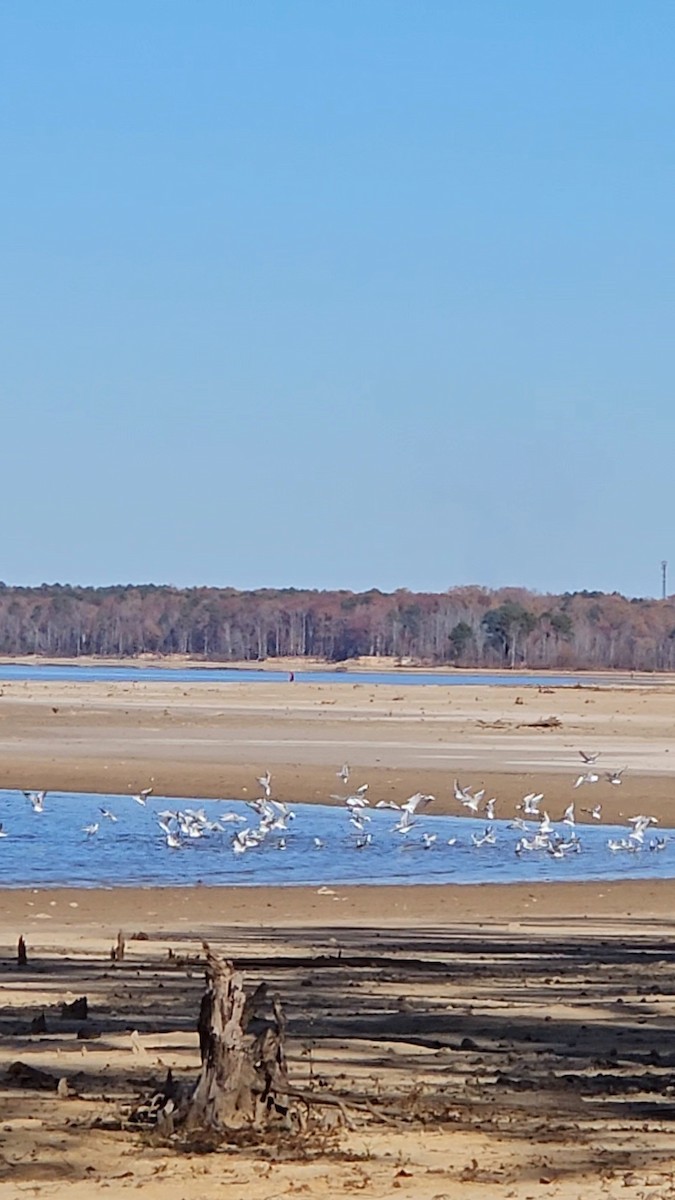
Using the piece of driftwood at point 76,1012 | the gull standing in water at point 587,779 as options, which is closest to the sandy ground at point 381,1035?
the piece of driftwood at point 76,1012

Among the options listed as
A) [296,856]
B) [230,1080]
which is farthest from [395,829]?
[230,1080]

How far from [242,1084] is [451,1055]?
1937mm

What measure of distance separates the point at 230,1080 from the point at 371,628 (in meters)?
166

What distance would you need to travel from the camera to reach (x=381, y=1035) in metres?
9.58

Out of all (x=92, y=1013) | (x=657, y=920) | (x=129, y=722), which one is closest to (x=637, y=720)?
(x=129, y=722)

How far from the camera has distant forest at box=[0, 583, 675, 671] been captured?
14788 cm

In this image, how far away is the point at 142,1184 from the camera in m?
6.69

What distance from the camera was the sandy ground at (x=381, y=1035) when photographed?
6883 millimetres

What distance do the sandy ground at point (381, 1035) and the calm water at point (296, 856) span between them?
131cm

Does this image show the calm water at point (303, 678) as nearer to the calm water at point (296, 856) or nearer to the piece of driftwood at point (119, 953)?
the calm water at point (296, 856)

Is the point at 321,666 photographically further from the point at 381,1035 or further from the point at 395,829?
the point at 381,1035

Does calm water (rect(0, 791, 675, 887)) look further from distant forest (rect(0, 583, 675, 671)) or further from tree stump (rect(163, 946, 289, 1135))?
distant forest (rect(0, 583, 675, 671))

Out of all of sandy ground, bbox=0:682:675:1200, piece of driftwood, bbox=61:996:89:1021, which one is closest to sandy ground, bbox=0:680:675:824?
sandy ground, bbox=0:682:675:1200

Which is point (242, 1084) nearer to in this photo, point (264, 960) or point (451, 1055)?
point (451, 1055)
